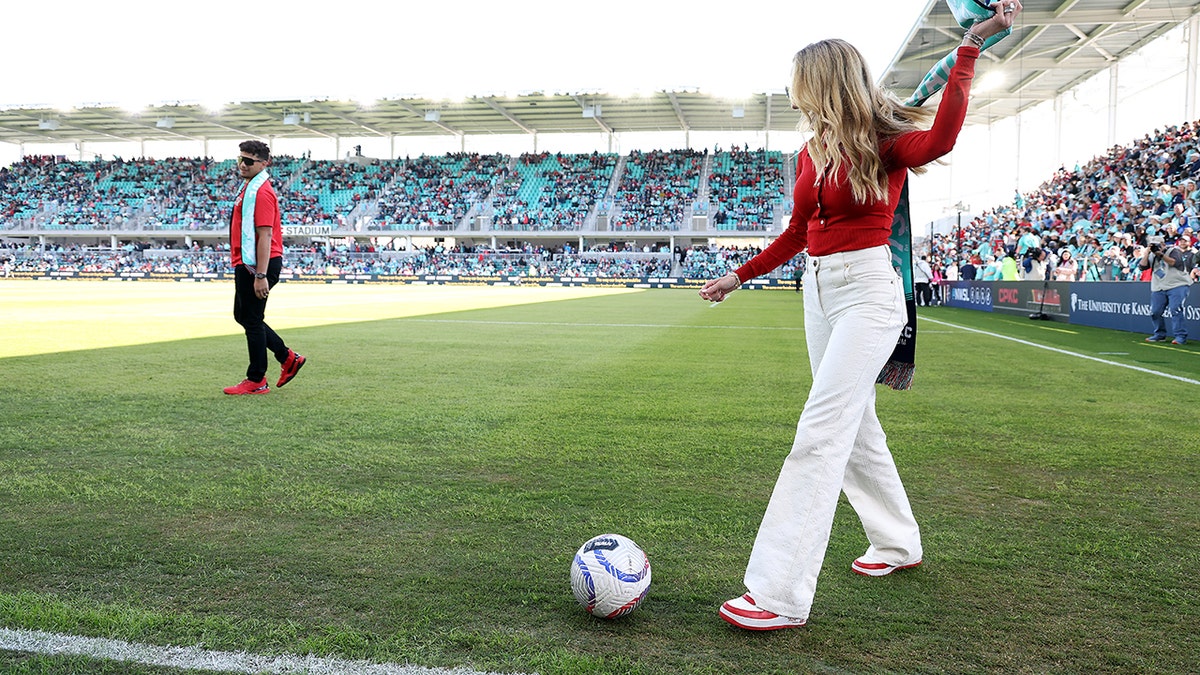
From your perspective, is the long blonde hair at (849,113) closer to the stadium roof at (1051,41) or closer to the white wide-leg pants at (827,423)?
the white wide-leg pants at (827,423)

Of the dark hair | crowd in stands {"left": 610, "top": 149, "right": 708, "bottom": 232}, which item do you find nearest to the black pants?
the dark hair

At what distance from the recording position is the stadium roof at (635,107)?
2938 centimetres

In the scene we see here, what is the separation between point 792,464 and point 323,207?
60.0 metres

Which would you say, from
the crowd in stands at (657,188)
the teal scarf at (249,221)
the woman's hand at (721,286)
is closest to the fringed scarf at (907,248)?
the woman's hand at (721,286)

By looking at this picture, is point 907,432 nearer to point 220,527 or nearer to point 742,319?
point 220,527

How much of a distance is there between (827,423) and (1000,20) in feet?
4.32

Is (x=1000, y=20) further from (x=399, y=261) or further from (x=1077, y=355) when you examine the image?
(x=399, y=261)

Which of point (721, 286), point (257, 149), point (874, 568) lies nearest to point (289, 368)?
point (257, 149)

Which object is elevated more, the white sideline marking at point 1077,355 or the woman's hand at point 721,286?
the woman's hand at point 721,286

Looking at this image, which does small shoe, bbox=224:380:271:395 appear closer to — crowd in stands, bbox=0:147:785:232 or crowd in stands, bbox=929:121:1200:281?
crowd in stands, bbox=929:121:1200:281

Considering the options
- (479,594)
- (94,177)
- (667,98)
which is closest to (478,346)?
(479,594)

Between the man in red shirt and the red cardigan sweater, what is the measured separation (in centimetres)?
509

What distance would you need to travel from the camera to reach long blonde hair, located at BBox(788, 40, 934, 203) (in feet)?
8.39

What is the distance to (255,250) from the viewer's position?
6.71 meters
